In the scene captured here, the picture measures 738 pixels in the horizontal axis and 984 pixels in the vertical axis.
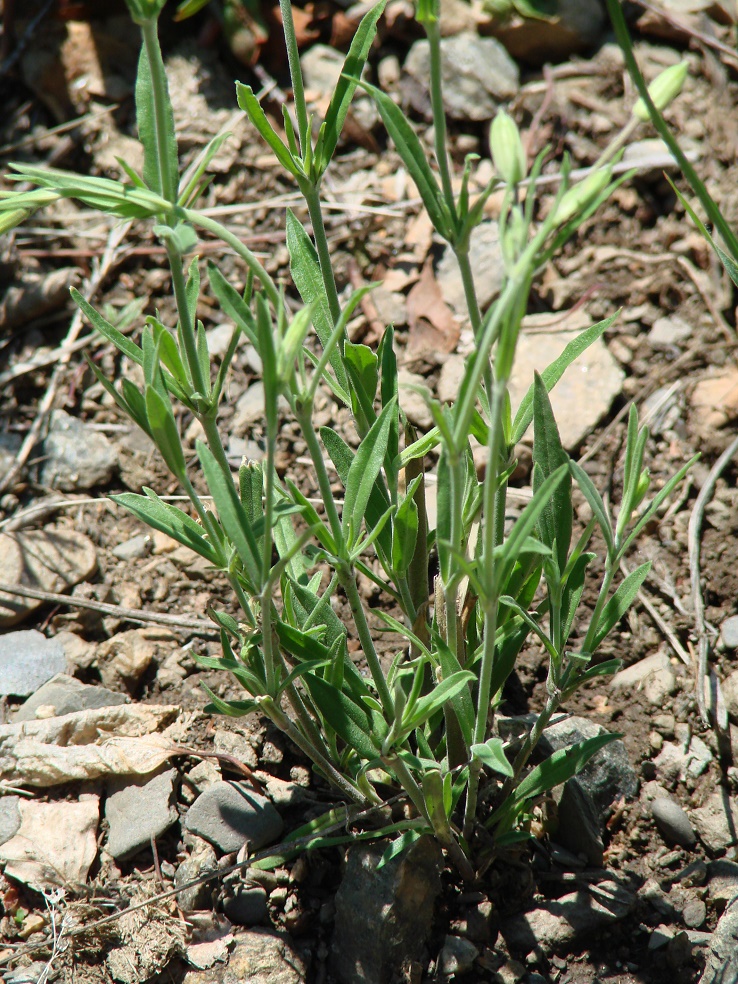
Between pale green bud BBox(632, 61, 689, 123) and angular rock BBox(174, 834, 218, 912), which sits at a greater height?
pale green bud BBox(632, 61, 689, 123)

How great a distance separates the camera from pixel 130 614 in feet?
9.21

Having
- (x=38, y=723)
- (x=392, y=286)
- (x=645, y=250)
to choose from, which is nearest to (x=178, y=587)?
(x=38, y=723)

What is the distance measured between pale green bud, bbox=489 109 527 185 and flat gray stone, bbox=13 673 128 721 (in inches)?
78.1

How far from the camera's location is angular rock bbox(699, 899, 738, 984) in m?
1.94

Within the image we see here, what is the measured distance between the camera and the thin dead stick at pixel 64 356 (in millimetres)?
3230

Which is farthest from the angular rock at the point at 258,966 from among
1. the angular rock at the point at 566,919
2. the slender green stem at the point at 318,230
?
the slender green stem at the point at 318,230

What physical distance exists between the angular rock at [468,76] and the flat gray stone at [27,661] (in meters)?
2.86

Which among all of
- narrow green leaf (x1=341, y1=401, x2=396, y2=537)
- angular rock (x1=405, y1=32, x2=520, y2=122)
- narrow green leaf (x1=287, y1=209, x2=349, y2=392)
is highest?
angular rock (x1=405, y1=32, x2=520, y2=122)

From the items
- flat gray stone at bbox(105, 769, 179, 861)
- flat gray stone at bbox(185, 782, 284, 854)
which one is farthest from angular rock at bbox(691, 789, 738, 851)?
flat gray stone at bbox(105, 769, 179, 861)

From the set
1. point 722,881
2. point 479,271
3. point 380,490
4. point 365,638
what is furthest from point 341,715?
point 479,271

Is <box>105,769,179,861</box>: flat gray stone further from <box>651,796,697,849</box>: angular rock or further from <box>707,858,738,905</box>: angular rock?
<box>707,858,738,905</box>: angular rock

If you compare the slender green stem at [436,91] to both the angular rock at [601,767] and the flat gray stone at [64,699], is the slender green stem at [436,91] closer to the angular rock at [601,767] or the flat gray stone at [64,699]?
the angular rock at [601,767]

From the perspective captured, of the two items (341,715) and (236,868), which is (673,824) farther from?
(236,868)

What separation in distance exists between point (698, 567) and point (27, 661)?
220 cm
